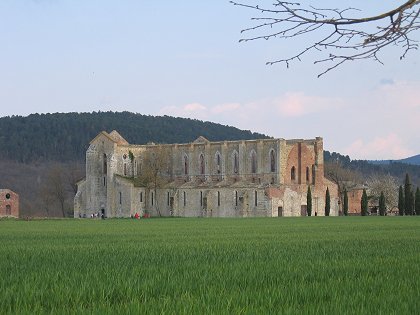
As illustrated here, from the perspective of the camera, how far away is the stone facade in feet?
276

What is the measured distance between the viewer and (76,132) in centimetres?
15650

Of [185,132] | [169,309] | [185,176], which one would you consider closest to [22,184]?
[185,132]

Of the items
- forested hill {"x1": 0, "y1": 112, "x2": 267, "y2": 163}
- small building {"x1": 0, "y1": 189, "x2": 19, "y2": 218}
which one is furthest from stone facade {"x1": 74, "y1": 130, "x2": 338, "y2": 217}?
forested hill {"x1": 0, "y1": 112, "x2": 267, "y2": 163}

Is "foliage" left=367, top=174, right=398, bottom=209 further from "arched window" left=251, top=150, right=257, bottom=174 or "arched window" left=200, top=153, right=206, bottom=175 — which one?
"arched window" left=200, top=153, right=206, bottom=175

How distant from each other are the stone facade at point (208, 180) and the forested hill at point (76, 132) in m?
57.1

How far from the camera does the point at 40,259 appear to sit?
55.6 ft

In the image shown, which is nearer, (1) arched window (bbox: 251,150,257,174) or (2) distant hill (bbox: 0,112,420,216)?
(1) arched window (bbox: 251,150,257,174)

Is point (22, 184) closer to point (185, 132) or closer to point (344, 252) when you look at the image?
point (185, 132)

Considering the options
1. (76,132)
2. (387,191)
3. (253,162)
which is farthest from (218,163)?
(76,132)

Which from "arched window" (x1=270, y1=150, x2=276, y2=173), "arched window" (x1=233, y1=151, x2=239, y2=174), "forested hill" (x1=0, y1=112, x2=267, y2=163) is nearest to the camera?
"arched window" (x1=270, y1=150, x2=276, y2=173)

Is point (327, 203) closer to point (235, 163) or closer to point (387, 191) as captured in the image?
point (235, 163)


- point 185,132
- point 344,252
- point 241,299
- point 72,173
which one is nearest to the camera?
point 241,299

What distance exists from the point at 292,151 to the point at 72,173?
41.2 m

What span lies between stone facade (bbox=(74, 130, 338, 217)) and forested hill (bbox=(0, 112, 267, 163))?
57.1 meters
